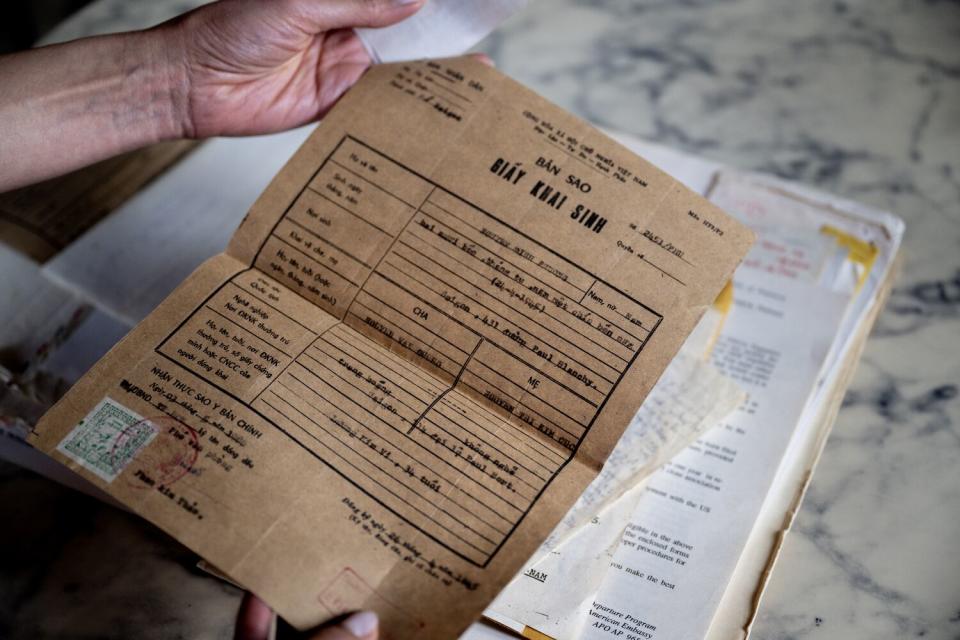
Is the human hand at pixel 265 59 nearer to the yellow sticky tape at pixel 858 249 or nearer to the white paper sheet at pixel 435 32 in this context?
the white paper sheet at pixel 435 32

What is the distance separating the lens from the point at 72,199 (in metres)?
0.79

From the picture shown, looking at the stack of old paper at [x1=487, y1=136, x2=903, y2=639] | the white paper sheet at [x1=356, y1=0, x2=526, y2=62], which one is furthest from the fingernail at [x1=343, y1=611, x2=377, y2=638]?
the white paper sheet at [x1=356, y1=0, x2=526, y2=62]

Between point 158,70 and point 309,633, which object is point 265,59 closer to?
point 158,70

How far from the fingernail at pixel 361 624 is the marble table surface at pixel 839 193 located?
0.56 ft

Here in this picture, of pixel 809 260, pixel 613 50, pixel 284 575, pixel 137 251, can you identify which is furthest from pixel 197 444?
pixel 613 50

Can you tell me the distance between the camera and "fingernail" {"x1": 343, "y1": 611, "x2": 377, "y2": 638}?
438 millimetres

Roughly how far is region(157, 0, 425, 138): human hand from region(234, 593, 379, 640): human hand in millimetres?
444

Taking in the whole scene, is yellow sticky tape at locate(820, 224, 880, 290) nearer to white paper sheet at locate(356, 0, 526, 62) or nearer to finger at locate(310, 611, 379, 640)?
white paper sheet at locate(356, 0, 526, 62)

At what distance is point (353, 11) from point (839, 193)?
1.68ft

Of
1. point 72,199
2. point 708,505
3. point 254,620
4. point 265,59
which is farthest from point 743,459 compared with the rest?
point 72,199

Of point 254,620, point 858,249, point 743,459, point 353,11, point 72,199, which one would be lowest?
point 254,620

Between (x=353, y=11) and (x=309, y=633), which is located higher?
(x=353, y=11)

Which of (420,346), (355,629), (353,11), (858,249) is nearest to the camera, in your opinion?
Answer: (355,629)

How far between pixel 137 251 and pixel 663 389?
484mm
